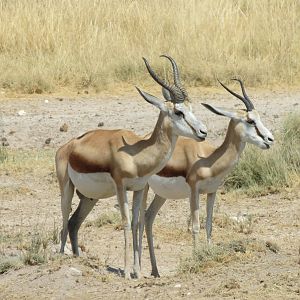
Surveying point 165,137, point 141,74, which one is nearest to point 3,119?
point 141,74

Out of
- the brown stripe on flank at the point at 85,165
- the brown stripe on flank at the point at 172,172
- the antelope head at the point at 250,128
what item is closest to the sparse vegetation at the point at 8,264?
the brown stripe on flank at the point at 85,165

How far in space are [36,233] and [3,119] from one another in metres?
5.91

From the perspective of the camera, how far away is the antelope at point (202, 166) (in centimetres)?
1020

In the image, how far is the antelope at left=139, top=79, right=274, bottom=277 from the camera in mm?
10202

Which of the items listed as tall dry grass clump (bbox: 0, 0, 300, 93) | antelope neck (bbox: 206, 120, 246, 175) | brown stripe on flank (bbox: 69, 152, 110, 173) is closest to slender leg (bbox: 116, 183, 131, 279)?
brown stripe on flank (bbox: 69, 152, 110, 173)

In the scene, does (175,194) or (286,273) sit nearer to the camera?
(286,273)

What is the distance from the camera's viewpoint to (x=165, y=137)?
9672mm

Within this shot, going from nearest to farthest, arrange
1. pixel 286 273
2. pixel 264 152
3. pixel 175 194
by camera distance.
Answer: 1. pixel 286 273
2. pixel 175 194
3. pixel 264 152

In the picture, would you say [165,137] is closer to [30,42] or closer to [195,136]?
[195,136]

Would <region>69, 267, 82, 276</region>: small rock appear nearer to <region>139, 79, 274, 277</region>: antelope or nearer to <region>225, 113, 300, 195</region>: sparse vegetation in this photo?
<region>139, 79, 274, 277</region>: antelope

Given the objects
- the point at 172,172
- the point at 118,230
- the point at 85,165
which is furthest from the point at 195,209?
the point at 118,230

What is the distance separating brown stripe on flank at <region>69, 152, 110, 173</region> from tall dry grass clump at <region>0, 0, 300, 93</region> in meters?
8.52

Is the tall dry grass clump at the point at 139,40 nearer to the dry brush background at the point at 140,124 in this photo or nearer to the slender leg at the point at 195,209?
the dry brush background at the point at 140,124

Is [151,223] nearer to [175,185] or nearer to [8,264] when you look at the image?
[175,185]
